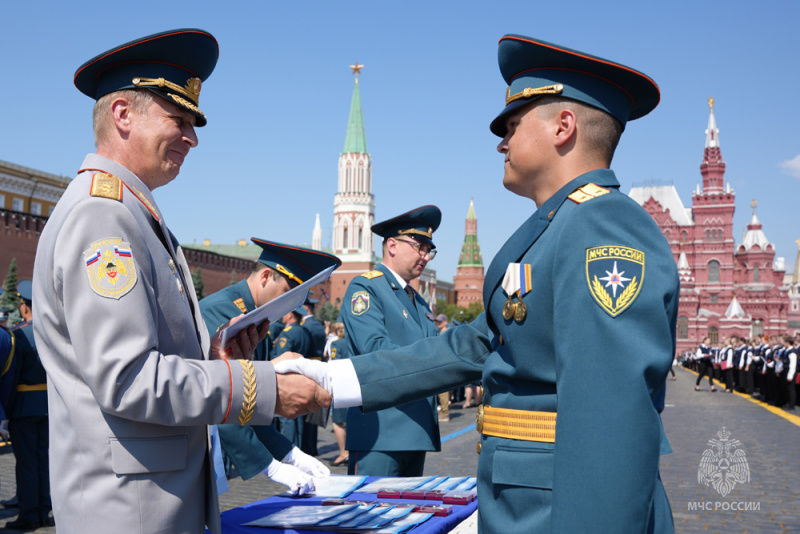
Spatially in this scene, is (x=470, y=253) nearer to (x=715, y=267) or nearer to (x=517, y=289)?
(x=715, y=267)

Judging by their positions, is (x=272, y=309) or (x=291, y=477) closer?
(x=272, y=309)

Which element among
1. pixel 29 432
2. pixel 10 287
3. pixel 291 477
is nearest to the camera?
pixel 291 477

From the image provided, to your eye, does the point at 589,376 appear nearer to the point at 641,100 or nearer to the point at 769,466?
the point at 641,100

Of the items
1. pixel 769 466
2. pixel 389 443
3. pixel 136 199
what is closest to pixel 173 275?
pixel 136 199

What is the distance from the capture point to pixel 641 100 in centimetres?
226

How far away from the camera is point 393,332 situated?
4.31m

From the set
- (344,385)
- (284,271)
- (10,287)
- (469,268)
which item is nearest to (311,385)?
(344,385)

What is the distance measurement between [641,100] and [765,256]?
328 feet

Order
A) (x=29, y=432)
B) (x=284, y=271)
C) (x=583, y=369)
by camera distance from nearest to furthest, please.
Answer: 1. (x=583, y=369)
2. (x=284, y=271)
3. (x=29, y=432)

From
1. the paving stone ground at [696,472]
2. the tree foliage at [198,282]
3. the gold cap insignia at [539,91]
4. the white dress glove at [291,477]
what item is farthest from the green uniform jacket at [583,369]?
the tree foliage at [198,282]

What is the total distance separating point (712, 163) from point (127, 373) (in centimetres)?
9719

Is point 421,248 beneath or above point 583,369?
above

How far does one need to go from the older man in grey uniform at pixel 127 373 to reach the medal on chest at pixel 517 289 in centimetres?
69

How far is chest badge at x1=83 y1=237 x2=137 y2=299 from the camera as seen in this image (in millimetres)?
1838
